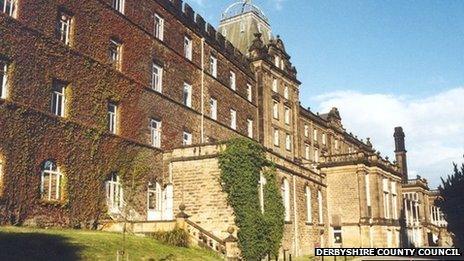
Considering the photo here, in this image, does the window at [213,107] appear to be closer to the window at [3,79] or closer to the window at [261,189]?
the window at [261,189]

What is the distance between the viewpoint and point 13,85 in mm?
19750

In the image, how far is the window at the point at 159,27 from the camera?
30.7m

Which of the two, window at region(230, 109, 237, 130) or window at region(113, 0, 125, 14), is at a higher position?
window at region(113, 0, 125, 14)

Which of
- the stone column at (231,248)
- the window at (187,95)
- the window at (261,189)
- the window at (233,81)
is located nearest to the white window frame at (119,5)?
the window at (187,95)

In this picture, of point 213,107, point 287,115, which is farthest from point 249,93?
point 213,107

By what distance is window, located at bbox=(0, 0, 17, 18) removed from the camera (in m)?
19.9

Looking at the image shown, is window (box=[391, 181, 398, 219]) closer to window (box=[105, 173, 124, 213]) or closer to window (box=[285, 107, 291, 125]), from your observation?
window (box=[285, 107, 291, 125])

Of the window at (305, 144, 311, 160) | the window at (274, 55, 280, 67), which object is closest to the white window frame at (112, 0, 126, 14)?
the window at (274, 55, 280, 67)

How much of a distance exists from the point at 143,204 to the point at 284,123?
77.8 feet

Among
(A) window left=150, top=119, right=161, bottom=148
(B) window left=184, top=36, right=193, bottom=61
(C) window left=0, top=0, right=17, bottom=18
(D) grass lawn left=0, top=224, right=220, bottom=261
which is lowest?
(D) grass lawn left=0, top=224, right=220, bottom=261

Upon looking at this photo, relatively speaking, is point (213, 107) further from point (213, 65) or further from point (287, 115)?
point (287, 115)

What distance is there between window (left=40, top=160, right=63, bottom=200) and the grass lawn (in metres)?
2.55

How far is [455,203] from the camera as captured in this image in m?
30.4

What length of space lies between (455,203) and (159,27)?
885 inches
